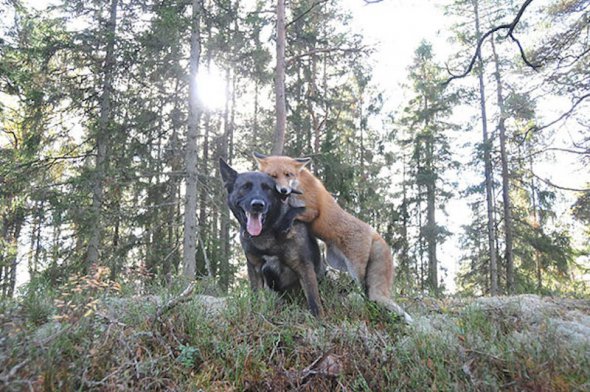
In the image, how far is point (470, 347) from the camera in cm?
385

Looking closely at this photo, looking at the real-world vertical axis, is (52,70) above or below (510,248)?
above

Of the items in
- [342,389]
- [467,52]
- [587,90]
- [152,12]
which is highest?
[467,52]

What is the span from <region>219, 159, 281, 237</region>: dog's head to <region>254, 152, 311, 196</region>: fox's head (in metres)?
0.19

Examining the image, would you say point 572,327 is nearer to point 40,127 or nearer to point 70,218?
point 70,218

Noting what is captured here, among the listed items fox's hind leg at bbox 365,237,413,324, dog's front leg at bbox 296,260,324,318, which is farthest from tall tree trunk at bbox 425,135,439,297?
dog's front leg at bbox 296,260,324,318

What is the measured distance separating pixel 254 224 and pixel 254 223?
1 centimetres

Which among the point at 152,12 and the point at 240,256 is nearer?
the point at 152,12

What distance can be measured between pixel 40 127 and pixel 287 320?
15.7 metres

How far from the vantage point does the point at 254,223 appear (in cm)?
503

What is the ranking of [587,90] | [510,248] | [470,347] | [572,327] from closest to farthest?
[470,347] → [572,327] → [587,90] → [510,248]

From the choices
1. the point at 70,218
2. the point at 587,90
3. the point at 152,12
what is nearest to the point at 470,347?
the point at 587,90

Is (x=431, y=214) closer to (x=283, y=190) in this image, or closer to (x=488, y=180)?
(x=488, y=180)

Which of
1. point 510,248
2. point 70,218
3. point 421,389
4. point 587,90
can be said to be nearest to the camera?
point 421,389

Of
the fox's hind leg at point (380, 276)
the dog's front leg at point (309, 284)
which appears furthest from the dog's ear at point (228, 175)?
the fox's hind leg at point (380, 276)
